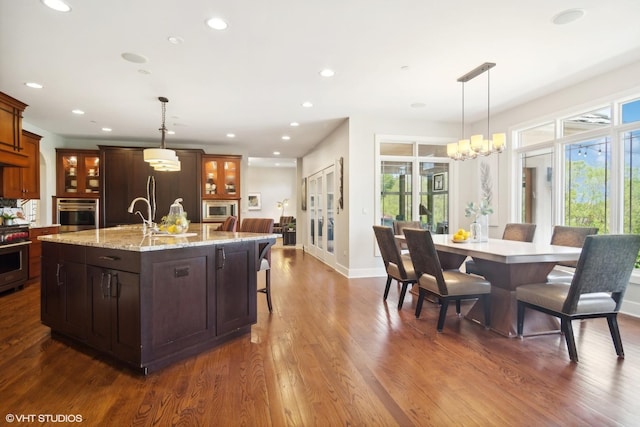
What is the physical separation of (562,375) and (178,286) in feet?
8.98

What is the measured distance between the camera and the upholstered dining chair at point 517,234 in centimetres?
405

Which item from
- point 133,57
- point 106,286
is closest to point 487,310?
point 106,286

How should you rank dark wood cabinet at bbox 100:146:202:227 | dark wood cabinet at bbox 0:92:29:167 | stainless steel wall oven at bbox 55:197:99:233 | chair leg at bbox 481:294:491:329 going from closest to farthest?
chair leg at bbox 481:294:491:329 < dark wood cabinet at bbox 0:92:29:167 < stainless steel wall oven at bbox 55:197:99:233 < dark wood cabinet at bbox 100:146:202:227

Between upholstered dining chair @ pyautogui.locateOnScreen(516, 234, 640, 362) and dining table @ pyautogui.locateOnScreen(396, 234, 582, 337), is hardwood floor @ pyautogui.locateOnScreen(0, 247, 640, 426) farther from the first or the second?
upholstered dining chair @ pyautogui.locateOnScreen(516, 234, 640, 362)

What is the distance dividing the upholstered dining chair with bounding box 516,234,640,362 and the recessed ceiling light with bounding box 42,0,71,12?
4221mm

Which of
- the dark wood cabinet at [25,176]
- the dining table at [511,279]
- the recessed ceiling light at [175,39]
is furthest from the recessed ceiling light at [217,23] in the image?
the dark wood cabinet at [25,176]

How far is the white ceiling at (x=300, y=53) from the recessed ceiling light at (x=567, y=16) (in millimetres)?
57

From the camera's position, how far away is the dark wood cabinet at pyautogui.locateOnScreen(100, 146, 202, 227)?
677cm

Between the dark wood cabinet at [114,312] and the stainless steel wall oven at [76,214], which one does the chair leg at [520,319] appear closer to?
the dark wood cabinet at [114,312]

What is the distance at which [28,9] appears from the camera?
255 centimetres

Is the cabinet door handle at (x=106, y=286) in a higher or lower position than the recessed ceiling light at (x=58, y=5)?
lower

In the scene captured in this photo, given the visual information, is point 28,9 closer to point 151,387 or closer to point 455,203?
point 151,387

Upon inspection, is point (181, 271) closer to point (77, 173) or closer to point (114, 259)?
point (114, 259)

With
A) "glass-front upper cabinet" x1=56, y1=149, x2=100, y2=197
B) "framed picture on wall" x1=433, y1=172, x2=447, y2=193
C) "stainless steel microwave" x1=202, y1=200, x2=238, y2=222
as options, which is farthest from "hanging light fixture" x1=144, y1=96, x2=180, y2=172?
"framed picture on wall" x1=433, y1=172, x2=447, y2=193
